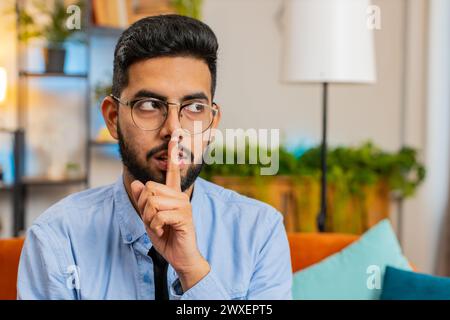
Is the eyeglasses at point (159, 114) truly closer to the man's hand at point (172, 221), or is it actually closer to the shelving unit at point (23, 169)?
the man's hand at point (172, 221)

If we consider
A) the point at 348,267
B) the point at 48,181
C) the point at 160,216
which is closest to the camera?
the point at 160,216

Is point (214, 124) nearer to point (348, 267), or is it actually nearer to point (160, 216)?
point (160, 216)

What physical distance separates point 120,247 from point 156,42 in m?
0.18

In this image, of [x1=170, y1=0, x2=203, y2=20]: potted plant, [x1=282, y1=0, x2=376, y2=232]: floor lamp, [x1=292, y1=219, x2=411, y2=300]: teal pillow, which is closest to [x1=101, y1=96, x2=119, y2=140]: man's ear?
[x1=170, y1=0, x2=203, y2=20]: potted plant

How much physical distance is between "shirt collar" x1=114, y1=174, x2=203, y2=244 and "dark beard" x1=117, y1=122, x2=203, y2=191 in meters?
0.03

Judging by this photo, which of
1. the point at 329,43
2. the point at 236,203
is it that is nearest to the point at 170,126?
the point at 236,203

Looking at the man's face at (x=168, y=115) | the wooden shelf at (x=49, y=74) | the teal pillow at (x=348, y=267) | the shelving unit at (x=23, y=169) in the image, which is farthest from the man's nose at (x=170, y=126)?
the shelving unit at (x=23, y=169)

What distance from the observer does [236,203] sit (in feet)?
2.23

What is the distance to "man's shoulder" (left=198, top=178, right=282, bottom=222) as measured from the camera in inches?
26.5

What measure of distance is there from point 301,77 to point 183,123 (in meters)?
0.30

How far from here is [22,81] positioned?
8.38 ft

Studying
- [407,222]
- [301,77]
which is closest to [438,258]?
[407,222]

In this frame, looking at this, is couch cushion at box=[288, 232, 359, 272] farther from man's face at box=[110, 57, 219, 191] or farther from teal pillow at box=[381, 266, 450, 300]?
man's face at box=[110, 57, 219, 191]
